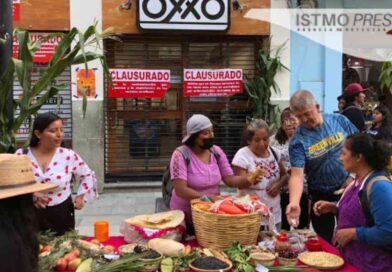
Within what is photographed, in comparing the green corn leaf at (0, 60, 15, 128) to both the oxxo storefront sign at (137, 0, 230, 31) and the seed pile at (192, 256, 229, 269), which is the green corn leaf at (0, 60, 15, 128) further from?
the oxxo storefront sign at (137, 0, 230, 31)

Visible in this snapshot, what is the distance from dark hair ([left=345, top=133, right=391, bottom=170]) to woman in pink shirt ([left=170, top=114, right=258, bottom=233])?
112 cm

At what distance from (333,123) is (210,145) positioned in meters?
0.98

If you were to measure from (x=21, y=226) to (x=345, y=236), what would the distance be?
197 cm

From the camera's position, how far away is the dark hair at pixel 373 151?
9.65ft

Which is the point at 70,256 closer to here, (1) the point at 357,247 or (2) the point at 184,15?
(1) the point at 357,247

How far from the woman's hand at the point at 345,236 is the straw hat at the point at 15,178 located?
183 centimetres

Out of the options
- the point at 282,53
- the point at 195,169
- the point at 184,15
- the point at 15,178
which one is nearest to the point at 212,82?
the point at 184,15

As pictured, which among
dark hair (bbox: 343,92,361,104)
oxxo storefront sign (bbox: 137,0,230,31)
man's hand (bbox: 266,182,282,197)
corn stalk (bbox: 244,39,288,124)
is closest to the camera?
man's hand (bbox: 266,182,282,197)

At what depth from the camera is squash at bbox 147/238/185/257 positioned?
3061 mm

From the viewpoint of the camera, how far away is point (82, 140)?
27.1ft

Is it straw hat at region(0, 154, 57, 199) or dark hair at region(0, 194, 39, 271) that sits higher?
straw hat at region(0, 154, 57, 199)

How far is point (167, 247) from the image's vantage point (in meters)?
3.09

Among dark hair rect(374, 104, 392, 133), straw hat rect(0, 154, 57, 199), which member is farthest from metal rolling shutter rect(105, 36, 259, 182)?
straw hat rect(0, 154, 57, 199)

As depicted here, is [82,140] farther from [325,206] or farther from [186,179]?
[325,206]
